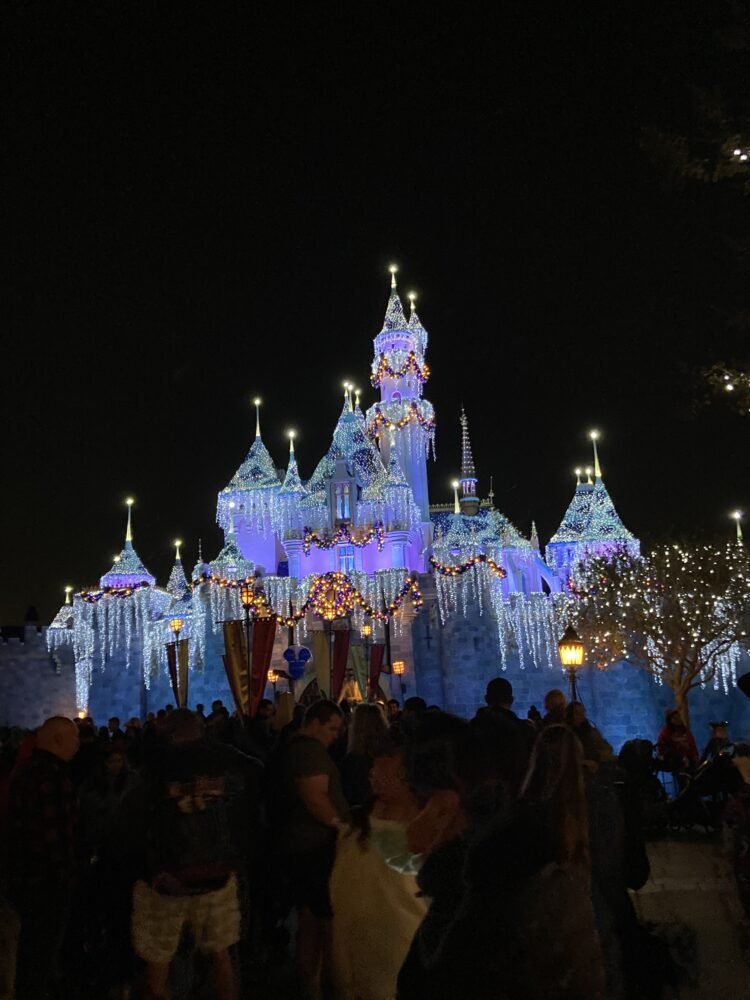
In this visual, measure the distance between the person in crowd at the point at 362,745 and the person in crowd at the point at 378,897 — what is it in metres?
1.85

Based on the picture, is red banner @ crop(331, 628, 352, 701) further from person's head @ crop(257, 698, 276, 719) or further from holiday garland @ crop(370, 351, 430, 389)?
holiday garland @ crop(370, 351, 430, 389)

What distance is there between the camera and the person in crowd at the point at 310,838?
198 inches

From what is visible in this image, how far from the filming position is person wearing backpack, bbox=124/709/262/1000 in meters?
4.62

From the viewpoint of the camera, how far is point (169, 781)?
4.64 m

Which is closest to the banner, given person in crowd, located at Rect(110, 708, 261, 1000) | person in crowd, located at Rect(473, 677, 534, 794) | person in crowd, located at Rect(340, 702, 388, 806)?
person in crowd, located at Rect(340, 702, 388, 806)

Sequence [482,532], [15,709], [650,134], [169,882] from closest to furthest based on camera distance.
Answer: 1. [169,882]
2. [650,134]
3. [482,532]
4. [15,709]

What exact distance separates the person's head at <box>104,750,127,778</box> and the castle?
2411 centimetres

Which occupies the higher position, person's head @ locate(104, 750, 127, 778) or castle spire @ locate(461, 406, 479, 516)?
castle spire @ locate(461, 406, 479, 516)

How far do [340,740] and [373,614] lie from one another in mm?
24083

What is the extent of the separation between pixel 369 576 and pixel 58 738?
28.5m

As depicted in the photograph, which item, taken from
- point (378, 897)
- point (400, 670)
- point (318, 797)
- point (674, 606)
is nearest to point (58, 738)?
point (318, 797)

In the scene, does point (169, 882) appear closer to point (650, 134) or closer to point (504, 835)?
point (504, 835)

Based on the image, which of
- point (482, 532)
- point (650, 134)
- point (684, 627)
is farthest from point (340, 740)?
point (482, 532)

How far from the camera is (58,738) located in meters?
5.23
